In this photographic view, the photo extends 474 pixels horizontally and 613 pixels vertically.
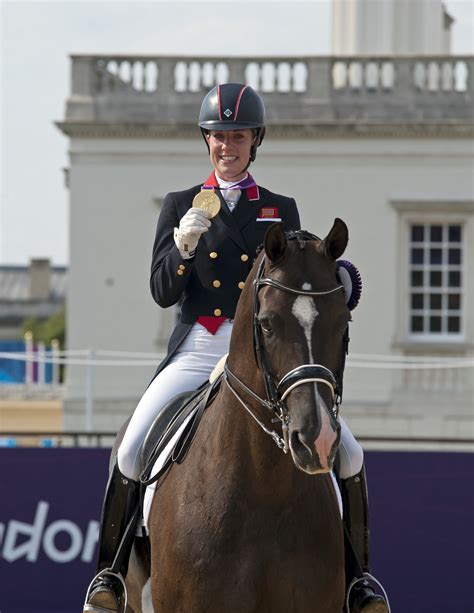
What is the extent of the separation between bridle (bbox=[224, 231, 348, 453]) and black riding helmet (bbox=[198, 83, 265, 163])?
37.6 inches

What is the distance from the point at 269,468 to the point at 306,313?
65 centimetres

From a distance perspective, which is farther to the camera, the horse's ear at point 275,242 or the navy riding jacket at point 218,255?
the navy riding jacket at point 218,255

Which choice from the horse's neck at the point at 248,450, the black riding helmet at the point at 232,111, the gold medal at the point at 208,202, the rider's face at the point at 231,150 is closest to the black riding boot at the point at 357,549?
the horse's neck at the point at 248,450

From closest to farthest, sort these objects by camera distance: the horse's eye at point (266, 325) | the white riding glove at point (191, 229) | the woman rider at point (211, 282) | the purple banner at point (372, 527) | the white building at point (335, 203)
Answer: the horse's eye at point (266, 325), the white riding glove at point (191, 229), the woman rider at point (211, 282), the purple banner at point (372, 527), the white building at point (335, 203)

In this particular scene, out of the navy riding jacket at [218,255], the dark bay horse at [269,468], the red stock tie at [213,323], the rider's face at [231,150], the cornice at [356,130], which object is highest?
the cornice at [356,130]

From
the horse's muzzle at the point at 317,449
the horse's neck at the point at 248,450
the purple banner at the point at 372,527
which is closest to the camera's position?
the horse's muzzle at the point at 317,449

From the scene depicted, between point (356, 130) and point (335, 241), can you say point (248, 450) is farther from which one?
point (356, 130)

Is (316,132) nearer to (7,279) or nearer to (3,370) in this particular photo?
(3,370)

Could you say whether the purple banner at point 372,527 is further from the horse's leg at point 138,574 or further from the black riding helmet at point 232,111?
the black riding helmet at point 232,111

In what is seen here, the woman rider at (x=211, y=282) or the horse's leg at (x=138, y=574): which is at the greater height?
the woman rider at (x=211, y=282)

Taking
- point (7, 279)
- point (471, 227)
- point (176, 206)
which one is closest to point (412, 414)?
point (471, 227)

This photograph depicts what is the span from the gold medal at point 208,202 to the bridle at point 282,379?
1.94ft

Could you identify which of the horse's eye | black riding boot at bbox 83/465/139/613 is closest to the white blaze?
the horse's eye

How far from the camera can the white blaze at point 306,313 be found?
472 centimetres
